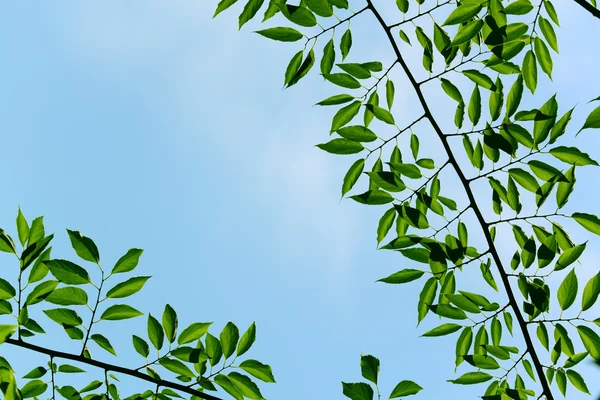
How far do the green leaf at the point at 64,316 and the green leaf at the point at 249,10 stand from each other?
135 cm

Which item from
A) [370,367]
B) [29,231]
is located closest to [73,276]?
[29,231]

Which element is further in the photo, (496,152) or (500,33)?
(496,152)

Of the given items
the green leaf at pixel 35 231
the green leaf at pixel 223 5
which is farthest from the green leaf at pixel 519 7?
the green leaf at pixel 35 231

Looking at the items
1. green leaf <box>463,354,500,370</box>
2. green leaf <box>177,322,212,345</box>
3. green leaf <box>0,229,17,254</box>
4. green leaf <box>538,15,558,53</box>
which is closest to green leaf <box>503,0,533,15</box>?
green leaf <box>538,15,558,53</box>

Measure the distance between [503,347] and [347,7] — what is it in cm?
150

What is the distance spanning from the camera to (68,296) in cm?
218

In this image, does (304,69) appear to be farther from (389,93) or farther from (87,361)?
Answer: (87,361)

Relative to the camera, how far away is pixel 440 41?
2.68 m

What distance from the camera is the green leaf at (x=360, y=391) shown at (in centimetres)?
200

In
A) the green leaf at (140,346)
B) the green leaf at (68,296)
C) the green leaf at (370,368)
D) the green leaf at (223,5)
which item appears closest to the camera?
the green leaf at (370,368)

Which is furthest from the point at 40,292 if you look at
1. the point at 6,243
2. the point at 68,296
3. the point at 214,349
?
the point at 214,349

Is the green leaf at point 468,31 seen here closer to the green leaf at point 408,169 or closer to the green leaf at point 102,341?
the green leaf at point 408,169

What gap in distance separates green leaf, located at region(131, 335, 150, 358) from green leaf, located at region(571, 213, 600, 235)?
1.77m

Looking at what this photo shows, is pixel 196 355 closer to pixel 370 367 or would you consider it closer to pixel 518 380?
pixel 370 367
